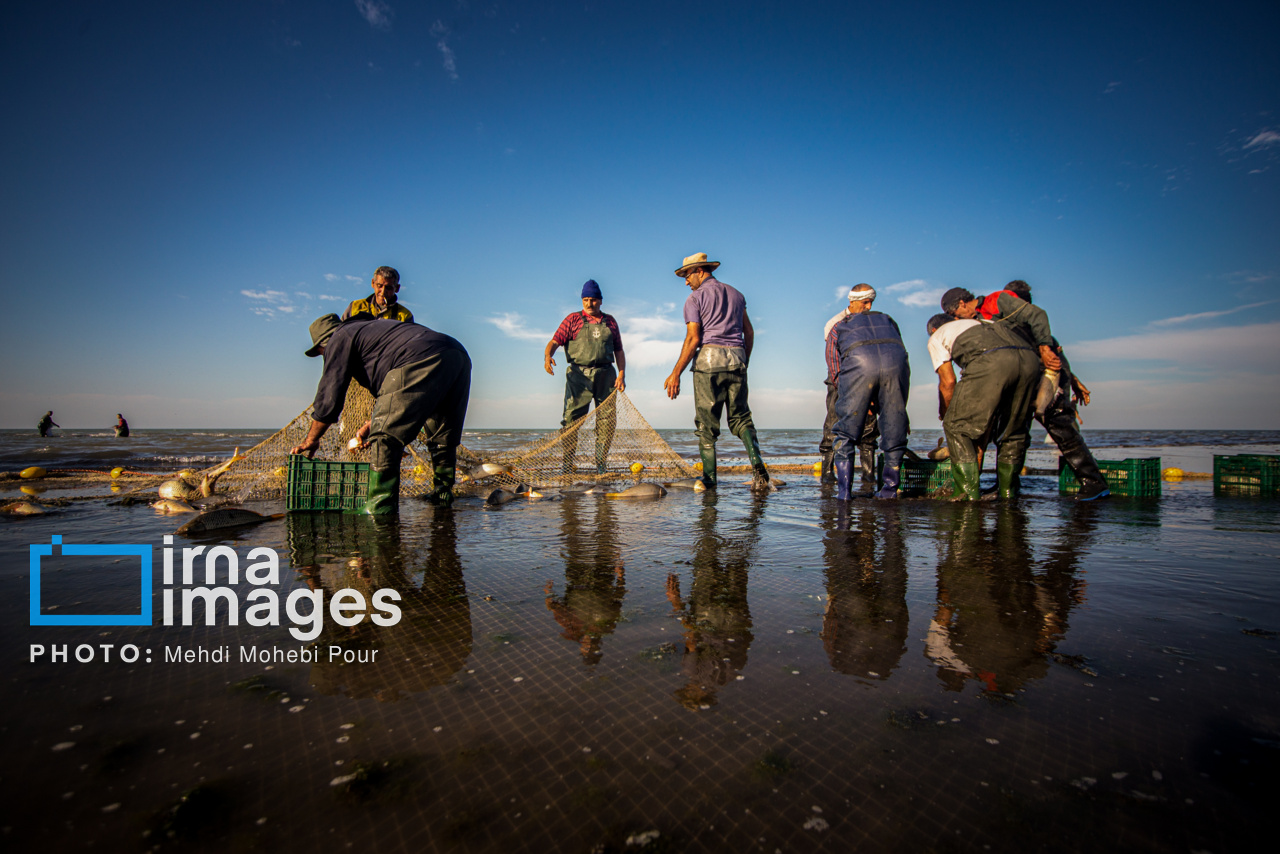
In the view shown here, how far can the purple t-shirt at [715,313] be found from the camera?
6.54m

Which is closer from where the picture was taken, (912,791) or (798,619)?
(912,791)

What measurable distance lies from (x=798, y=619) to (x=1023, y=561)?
5.64 ft

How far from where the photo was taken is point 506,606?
2.32 meters

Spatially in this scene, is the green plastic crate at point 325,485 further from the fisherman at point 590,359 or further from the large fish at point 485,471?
the fisherman at point 590,359

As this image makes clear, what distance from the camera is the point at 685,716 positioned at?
1415mm

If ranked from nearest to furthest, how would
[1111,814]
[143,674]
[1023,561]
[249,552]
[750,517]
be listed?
[1111,814]
[143,674]
[1023,561]
[249,552]
[750,517]

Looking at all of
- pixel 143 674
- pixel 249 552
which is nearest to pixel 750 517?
pixel 249 552

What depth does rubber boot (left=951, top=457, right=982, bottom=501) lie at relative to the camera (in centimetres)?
545

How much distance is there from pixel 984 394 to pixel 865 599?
3.89 m

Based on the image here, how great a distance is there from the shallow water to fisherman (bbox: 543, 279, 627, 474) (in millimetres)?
5369

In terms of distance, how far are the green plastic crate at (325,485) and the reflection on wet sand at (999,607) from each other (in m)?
4.63

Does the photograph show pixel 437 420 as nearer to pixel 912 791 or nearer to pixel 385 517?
pixel 385 517

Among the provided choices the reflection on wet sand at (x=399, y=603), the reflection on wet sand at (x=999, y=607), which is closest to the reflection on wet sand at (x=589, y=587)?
the reflection on wet sand at (x=399, y=603)

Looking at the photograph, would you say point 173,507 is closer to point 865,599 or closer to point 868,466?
point 865,599
